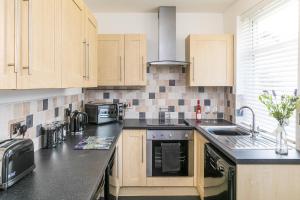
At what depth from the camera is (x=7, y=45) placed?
1.05 meters

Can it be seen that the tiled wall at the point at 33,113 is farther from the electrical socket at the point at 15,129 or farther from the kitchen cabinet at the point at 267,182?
the kitchen cabinet at the point at 267,182

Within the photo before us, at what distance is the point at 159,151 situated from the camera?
339 cm

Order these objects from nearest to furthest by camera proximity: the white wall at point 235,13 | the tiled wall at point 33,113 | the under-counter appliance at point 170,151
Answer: the tiled wall at point 33,113 → the white wall at point 235,13 → the under-counter appliance at point 170,151

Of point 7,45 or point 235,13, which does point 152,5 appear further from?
point 7,45

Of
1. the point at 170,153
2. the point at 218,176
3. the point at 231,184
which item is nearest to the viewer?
the point at 231,184

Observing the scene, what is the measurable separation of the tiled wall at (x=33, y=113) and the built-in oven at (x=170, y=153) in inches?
44.3

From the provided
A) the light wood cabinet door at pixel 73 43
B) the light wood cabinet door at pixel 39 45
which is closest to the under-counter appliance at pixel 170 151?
the light wood cabinet door at pixel 73 43

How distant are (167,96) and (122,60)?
2.77ft

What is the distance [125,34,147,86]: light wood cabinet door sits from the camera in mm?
3631

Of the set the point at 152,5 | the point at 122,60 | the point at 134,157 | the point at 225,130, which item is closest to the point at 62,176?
the point at 134,157

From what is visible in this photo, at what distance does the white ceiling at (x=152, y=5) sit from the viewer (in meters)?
3.43

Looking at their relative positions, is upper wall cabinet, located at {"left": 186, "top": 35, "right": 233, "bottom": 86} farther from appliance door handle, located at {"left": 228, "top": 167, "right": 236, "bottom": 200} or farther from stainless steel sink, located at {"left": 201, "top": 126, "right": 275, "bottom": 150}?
appliance door handle, located at {"left": 228, "top": 167, "right": 236, "bottom": 200}

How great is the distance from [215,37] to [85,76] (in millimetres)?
1850

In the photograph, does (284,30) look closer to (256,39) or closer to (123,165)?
(256,39)
